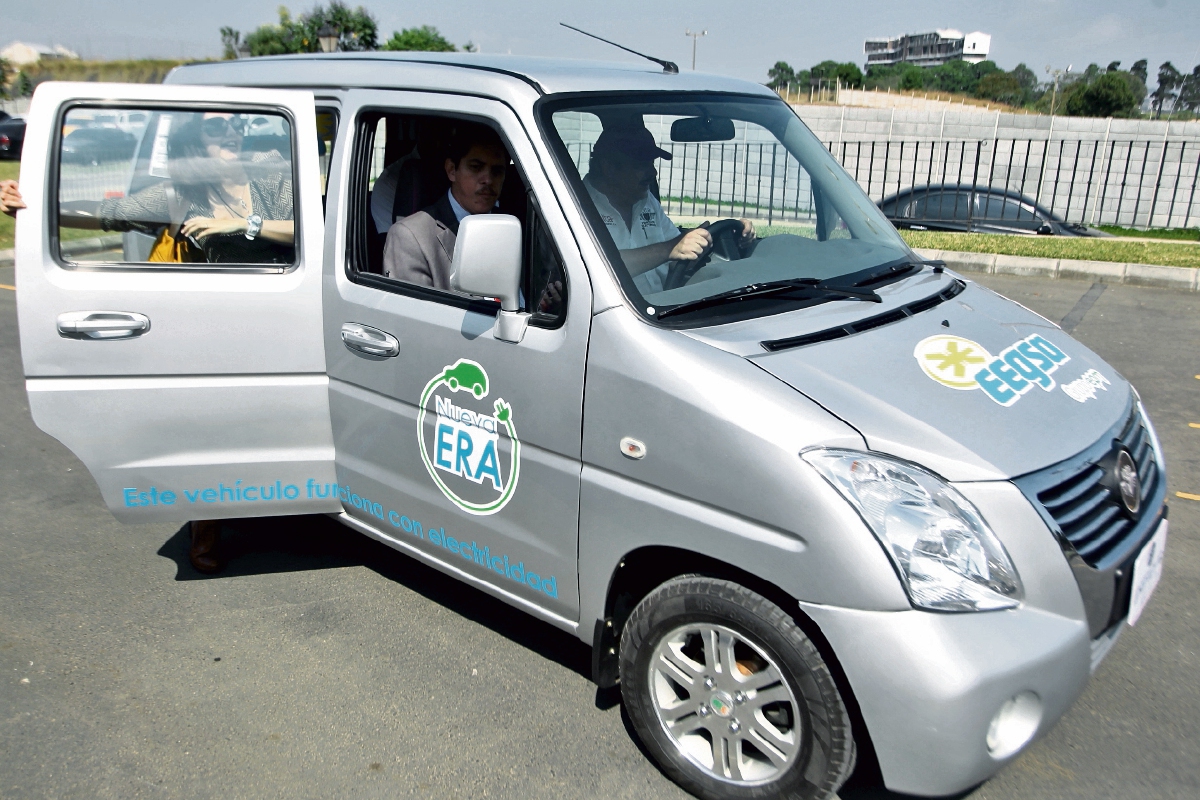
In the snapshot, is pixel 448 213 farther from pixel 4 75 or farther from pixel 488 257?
pixel 4 75

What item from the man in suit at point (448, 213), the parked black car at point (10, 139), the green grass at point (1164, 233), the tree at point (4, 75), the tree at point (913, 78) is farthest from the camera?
the tree at point (913, 78)

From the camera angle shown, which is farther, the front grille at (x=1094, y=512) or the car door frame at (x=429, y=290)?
the car door frame at (x=429, y=290)

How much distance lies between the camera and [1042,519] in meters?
2.27

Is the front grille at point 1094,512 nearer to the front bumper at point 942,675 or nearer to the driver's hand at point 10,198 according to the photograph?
the front bumper at point 942,675

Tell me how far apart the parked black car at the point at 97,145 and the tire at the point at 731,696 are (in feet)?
8.26

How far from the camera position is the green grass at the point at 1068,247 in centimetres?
1076

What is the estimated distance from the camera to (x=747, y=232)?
3.36 m

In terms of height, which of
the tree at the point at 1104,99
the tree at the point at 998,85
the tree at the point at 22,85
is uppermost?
the tree at the point at 998,85

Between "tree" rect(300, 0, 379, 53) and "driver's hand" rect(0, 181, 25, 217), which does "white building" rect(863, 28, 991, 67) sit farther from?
"driver's hand" rect(0, 181, 25, 217)

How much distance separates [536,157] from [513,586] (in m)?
1.39

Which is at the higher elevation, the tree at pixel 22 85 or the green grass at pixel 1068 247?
the tree at pixel 22 85

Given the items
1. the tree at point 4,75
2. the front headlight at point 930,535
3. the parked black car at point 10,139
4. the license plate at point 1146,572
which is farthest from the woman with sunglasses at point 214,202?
the tree at point 4,75

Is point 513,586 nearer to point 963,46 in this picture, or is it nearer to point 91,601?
point 91,601

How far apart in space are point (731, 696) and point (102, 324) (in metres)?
2.52
